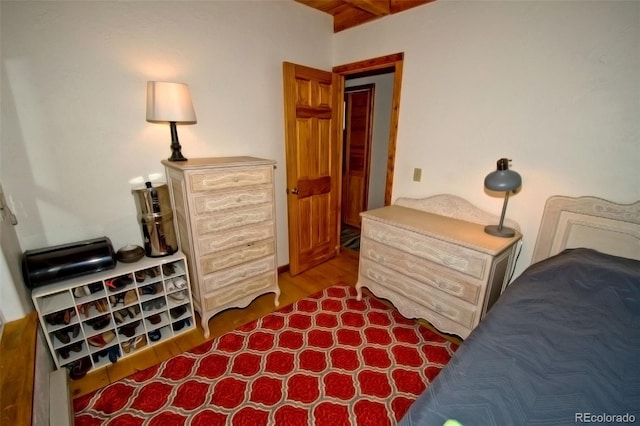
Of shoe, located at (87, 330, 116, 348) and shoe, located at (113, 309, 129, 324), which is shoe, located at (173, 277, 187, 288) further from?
shoe, located at (87, 330, 116, 348)

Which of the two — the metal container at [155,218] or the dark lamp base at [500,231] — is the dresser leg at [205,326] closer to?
the metal container at [155,218]

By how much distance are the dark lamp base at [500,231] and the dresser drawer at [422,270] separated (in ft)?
1.24

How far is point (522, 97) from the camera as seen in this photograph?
1809mm

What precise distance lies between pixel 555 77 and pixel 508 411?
1851 millimetres

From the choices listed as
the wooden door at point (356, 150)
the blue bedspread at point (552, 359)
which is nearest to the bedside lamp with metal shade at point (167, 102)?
the blue bedspread at point (552, 359)

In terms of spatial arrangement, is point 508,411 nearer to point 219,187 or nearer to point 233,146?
point 219,187

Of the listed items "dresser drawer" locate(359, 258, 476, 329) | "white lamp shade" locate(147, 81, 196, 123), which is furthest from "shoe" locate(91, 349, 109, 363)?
"dresser drawer" locate(359, 258, 476, 329)

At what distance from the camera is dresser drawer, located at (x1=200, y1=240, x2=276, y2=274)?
1964mm

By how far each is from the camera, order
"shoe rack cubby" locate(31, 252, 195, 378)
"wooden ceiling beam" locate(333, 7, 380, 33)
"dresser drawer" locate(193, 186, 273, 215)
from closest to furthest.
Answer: "shoe rack cubby" locate(31, 252, 195, 378) < "dresser drawer" locate(193, 186, 273, 215) < "wooden ceiling beam" locate(333, 7, 380, 33)

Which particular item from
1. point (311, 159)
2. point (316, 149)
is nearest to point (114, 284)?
point (311, 159)

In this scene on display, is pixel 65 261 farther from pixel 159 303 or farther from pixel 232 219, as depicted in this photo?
pixel 232 219

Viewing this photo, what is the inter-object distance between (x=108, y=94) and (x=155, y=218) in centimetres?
84

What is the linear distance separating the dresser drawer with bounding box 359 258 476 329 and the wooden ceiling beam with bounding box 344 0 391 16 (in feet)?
6.62

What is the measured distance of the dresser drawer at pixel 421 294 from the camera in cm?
181
